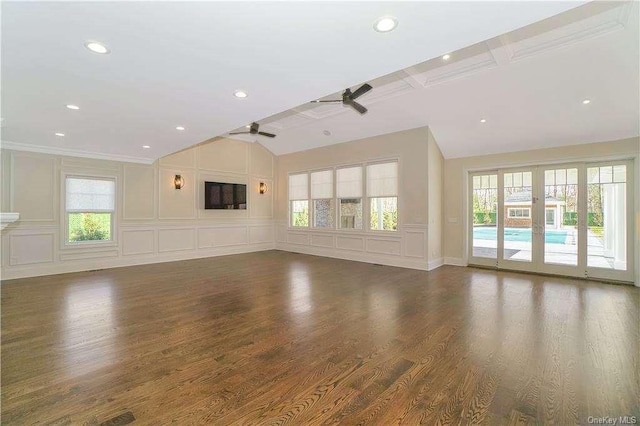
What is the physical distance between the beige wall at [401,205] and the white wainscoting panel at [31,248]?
20.0ft

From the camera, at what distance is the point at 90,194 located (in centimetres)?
655

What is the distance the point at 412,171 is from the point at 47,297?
6995 mm

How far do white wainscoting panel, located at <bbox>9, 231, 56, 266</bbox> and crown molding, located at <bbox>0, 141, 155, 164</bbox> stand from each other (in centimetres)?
169

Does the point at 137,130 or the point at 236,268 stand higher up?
the point at 137,130

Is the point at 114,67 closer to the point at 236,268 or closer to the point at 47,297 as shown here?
the point at 47,297

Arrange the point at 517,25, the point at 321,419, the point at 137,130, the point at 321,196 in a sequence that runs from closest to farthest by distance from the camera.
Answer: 1. the point at 321,419
2. the point at 517,25
3. the point at 137,130
4. the point at 321,196

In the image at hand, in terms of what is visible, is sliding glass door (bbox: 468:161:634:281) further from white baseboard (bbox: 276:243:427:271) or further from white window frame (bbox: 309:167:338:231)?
white window frame (bbox: 309:167:338:231)

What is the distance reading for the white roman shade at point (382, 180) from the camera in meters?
6.93

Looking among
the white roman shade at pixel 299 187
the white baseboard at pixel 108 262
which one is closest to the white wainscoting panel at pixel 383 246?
the white roman shade at pixel 299 187

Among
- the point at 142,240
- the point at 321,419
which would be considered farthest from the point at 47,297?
the point at 321,419

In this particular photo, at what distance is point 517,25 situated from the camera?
2.10 metres

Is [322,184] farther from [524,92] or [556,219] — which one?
[556,219]

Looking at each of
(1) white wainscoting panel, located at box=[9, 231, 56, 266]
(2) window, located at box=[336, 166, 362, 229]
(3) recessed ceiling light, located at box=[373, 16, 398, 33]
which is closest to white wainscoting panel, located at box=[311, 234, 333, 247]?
(2) window, located at box=[336, 166, 362, 229]

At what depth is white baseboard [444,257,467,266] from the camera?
6850 millimetres
